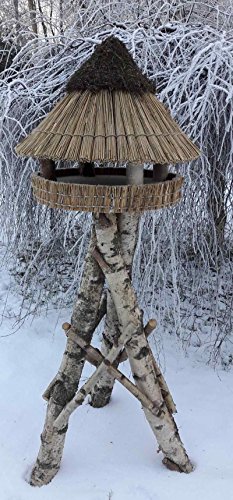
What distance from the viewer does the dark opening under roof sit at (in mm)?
1438

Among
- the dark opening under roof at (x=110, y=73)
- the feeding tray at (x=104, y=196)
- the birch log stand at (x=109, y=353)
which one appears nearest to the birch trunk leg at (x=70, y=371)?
the birch log stand at (x=109, y=353)

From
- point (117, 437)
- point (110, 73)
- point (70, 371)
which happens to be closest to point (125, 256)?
point (70, 371)

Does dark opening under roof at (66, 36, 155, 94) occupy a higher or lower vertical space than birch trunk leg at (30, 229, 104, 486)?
higher

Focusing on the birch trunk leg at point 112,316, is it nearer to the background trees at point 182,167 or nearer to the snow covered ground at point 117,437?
the snow covered ground at point 117,437

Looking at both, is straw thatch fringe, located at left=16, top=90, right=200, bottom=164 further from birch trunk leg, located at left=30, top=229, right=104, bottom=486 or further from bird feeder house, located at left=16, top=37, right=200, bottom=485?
birch trunk leg, located at left=30, top=229, right=104, bottom=486

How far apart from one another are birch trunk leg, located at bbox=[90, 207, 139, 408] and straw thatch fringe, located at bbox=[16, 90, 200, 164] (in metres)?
0.36

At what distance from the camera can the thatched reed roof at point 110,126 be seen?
4.40ft

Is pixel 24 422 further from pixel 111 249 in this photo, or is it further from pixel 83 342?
pixel 111 249


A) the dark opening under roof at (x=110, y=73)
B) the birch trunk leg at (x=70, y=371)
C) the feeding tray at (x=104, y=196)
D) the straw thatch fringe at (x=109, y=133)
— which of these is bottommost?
the birch trunk leg at (x=70, y=371)

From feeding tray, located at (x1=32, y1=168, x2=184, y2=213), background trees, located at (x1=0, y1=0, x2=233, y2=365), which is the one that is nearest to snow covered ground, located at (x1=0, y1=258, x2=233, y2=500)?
background trees, located at (x1=0, y1=0, x2=233, y2=365)

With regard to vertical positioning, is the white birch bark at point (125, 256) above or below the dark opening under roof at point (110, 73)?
below

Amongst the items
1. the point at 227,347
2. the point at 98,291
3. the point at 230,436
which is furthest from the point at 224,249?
the point at 98,291

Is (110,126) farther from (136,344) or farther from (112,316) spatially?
(112,316)

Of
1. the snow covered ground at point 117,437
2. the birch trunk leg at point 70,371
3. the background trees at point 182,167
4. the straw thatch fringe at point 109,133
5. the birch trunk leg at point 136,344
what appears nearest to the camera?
the straw thatch fringe at point 109,133
